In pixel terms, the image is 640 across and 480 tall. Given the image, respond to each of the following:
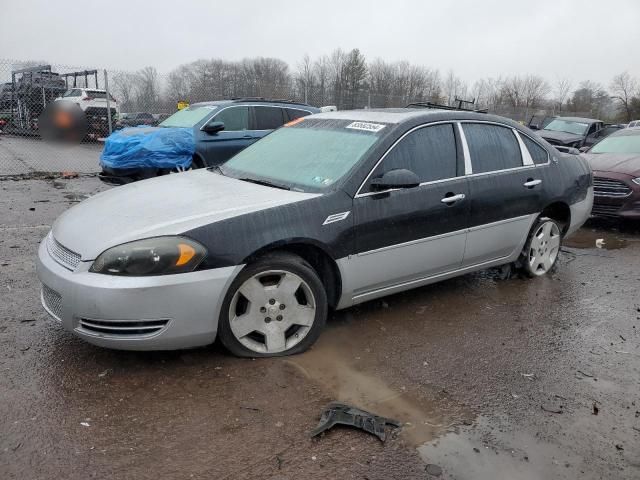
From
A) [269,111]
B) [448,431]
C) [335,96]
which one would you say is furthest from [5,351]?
[335,96]

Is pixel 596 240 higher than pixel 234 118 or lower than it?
lower

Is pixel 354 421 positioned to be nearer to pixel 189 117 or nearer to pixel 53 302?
pixel 53 302

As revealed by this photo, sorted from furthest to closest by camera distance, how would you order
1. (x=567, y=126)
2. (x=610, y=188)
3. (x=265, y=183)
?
1. (x=567, y=126)
2. (x=610, y=188)
3. (x=265, y=183)

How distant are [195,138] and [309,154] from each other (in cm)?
510

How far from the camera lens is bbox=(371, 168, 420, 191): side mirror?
12.2ft

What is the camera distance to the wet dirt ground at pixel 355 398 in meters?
2.52

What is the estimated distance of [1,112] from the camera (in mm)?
20031

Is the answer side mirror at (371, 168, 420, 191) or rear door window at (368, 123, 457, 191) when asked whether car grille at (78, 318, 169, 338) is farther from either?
rear door window at (368, 123, 457, 191)

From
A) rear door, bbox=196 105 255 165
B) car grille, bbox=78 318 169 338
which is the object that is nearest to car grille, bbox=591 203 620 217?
rear door, bbox=196 105 255 165

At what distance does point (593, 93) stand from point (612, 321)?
66119 millimetres

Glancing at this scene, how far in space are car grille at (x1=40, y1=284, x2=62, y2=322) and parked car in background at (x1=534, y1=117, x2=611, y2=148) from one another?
14.5 metres

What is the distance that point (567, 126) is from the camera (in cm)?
1641

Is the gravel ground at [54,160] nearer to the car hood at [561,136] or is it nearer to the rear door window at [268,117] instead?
the rear door window at [268,117]

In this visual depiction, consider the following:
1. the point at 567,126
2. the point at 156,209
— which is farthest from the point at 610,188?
the point at 567,126
